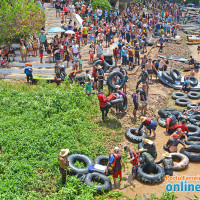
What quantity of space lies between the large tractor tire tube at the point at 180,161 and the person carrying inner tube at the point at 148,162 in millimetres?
1105

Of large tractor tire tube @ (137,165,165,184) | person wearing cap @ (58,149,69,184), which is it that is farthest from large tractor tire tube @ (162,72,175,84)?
person wearing cap @ (58,149,69,184)

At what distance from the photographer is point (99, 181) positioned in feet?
32.9

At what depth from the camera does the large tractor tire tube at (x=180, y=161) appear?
11.0 meters

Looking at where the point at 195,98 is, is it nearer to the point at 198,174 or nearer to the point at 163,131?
the point at 163,131

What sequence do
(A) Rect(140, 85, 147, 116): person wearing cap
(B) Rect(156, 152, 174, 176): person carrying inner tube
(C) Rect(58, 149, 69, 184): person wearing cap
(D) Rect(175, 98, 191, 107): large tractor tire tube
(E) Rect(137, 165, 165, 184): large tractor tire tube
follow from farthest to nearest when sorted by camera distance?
(D) Rect(175, 98, 191, 107): large tractor tire tube → (A) Rect(140, 85, 147, 116): person wearing cap → (B) Rect(156, 152, 174, 176): person carrying inner tube → (E) Rect(137, 165, 165, 184): large tractor tire tube → (C) Rect(58, 149, 69, 184): person wearing cap

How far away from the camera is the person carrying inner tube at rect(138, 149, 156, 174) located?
10.4 metres

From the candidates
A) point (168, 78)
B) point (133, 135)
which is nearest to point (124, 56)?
point (168, 78)

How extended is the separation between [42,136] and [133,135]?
440cm

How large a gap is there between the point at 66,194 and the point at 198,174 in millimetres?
5386

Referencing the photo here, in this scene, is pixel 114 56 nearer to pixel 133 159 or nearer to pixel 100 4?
pixel 133 159

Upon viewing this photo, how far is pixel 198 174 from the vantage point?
1087 cm

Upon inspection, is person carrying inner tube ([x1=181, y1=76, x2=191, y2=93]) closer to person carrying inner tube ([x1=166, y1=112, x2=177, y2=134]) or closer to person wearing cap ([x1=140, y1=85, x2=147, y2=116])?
person wearing cap ([x1=140, y1=85, x2=147, y2=116])

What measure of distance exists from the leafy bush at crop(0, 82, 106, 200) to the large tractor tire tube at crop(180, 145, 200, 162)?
363 centimetres

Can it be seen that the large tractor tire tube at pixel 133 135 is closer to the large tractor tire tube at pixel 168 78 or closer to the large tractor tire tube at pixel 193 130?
the large tractor tire tube at pixel 193 130
